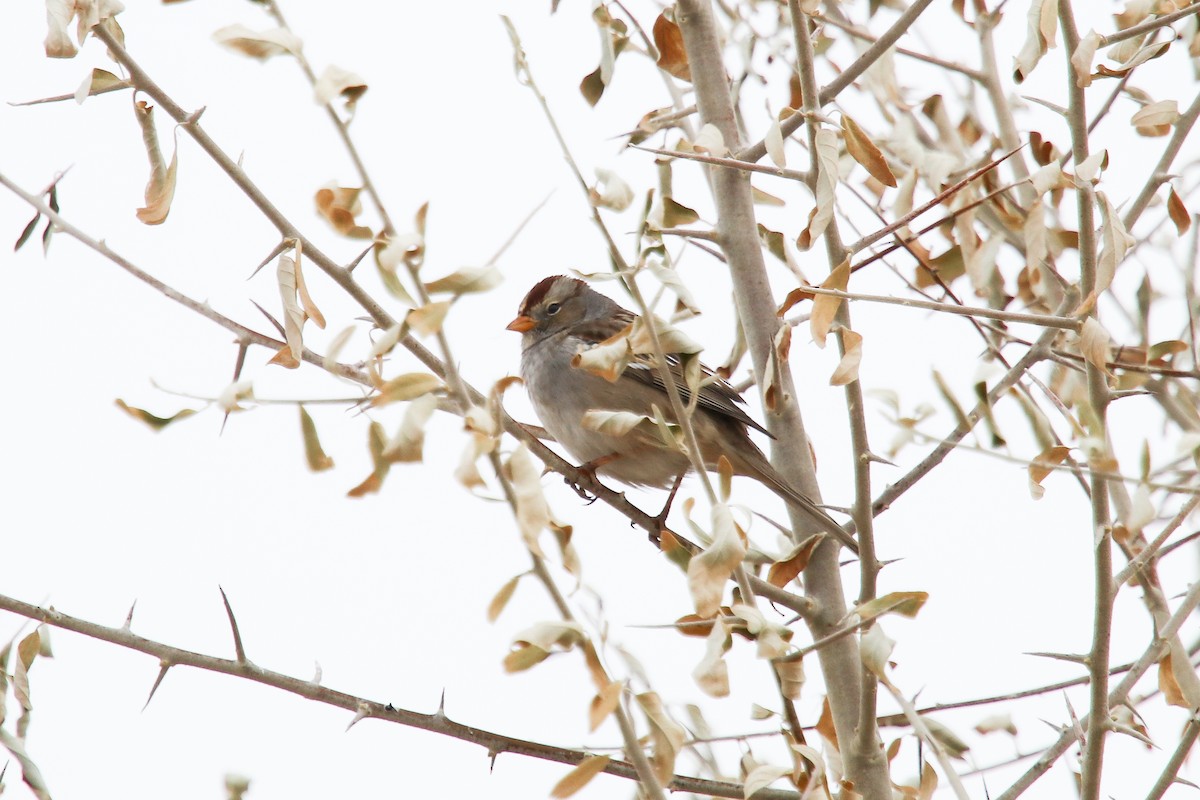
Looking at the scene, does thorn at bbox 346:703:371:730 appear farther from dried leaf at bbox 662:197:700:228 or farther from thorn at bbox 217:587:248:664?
dried leaf at bbox 662:197:700:228

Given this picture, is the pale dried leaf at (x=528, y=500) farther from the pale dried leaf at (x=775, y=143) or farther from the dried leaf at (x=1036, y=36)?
the dried leaf at (x=1036, y=36)

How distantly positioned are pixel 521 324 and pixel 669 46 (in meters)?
2.55

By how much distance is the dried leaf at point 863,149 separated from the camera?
2551 mm

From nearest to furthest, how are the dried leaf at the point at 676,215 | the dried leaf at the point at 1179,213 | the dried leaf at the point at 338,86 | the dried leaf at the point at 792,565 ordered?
the dried leaf at the point at 338,86
the dried leaf at the point at 676,215
the dried leaf at the point at 792,565
the dried leaf at the point at 1179,213

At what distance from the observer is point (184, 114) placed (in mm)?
2402

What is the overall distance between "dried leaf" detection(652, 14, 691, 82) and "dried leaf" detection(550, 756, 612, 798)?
2150 millimetres

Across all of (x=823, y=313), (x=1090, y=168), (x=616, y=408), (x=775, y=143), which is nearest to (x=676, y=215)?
(x=775, y=143)

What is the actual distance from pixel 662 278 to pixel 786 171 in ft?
1.54

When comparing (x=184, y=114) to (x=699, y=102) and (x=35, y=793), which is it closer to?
(x=35, y=793)

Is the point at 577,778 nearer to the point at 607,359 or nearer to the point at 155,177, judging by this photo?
the point at 607,359

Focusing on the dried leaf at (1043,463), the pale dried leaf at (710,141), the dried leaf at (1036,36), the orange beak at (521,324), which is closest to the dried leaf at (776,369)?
the pale dried leaf at (710,141)

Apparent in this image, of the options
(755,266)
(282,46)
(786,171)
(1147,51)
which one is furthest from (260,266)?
(1147,51)

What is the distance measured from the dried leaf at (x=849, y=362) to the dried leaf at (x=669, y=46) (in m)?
1.39

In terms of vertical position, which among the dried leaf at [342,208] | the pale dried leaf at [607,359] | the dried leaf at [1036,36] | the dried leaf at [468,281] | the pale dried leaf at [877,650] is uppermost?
the dried leaf at [1036,36]
